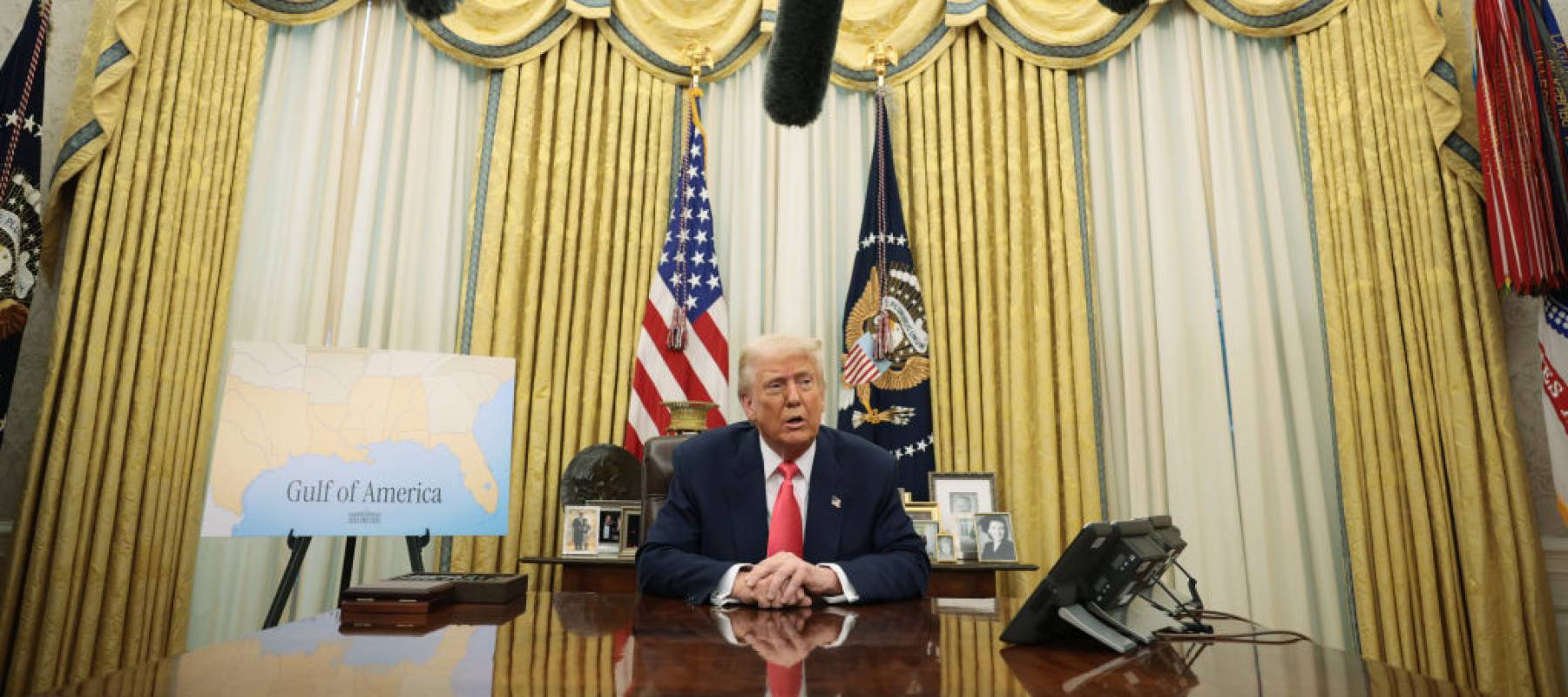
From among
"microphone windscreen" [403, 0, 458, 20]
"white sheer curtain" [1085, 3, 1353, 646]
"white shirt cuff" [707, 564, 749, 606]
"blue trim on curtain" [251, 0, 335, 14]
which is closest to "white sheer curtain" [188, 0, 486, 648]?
"blue trim on curtain" [251, 0, 335, 14]

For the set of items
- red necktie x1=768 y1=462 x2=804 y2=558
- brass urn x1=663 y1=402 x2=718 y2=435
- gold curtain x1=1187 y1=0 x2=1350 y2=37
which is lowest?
red necktie x1=768 y1=462 x2=804 y2=558

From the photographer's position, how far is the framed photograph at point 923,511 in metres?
2.97

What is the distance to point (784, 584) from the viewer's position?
1519 millimetres

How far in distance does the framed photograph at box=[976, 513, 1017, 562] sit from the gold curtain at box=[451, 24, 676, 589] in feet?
5.08

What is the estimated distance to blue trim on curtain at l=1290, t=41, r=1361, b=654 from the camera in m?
3.20

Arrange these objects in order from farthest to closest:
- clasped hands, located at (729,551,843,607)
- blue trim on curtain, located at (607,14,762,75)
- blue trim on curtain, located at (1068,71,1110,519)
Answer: blue trim on curtain, located at (607,14,762,75), blue trim on curtain, located at (1068,71,1110,519), clasped hands, located at (729,551,843,607)

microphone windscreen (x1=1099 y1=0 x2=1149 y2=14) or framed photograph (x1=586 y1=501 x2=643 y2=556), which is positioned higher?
microphone windscreen (x1=1099 y1=0 x2=1149 y2=14)

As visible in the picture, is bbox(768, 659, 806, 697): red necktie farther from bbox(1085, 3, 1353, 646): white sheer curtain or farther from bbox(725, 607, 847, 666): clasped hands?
bbox(1085, 3, 1353, 646): white sheer curtain

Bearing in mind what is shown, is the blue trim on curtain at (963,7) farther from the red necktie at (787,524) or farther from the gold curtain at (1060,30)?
the red necktie at (787,524)

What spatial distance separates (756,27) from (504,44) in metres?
1.14

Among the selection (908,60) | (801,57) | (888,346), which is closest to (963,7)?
(908,60)

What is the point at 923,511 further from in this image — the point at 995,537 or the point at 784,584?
the point at 784,584

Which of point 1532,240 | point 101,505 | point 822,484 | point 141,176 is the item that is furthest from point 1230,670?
point 141,176

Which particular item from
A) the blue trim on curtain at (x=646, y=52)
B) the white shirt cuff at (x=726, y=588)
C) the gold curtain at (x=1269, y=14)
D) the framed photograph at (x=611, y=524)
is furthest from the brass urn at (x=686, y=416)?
the gold curtain at (x=1269, y=14)
